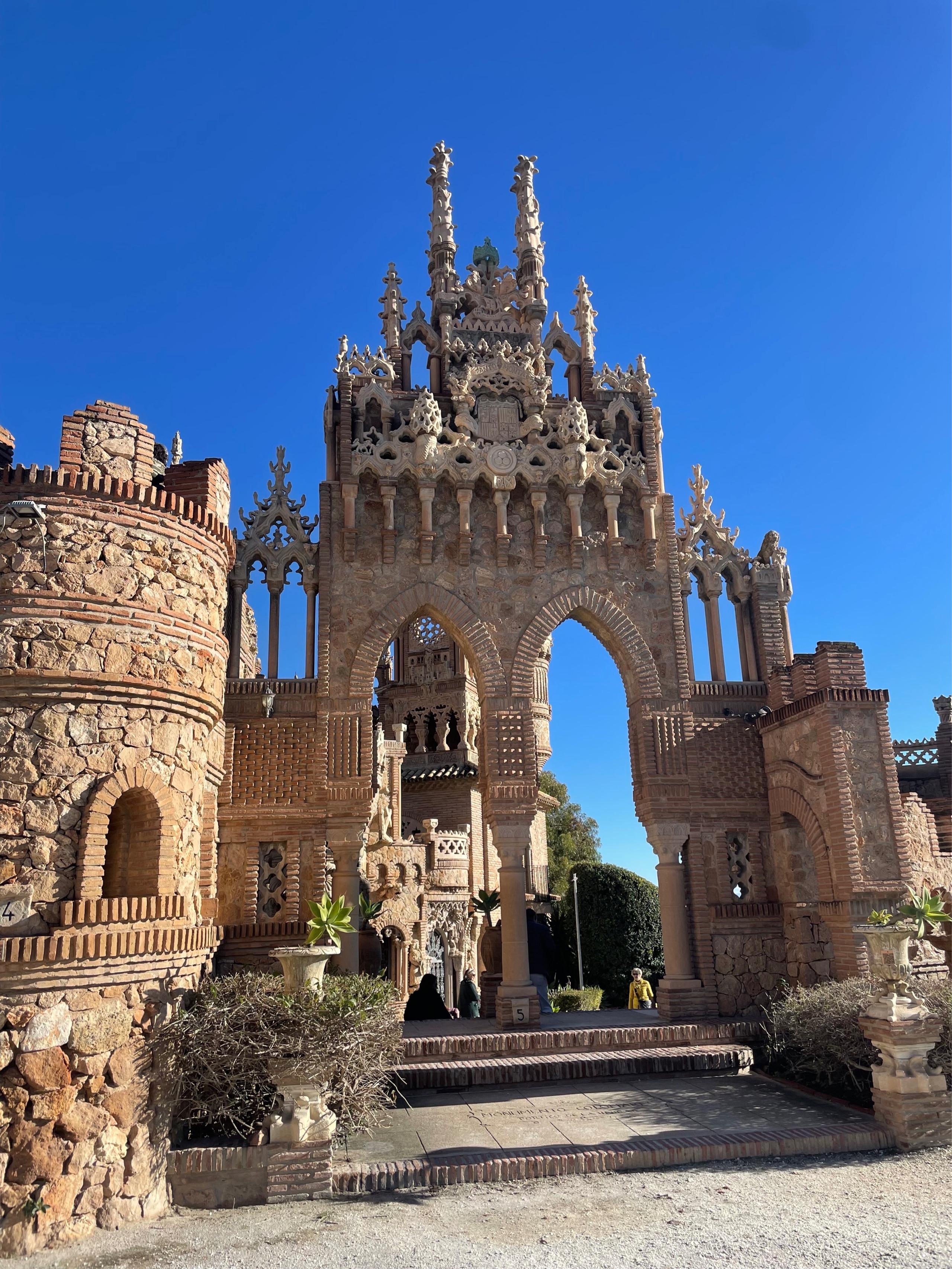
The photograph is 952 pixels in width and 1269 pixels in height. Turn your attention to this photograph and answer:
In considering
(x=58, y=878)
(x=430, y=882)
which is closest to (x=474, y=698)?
(x=430, y=882)

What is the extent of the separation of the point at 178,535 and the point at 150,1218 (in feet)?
19.8

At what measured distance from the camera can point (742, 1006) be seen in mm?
13375

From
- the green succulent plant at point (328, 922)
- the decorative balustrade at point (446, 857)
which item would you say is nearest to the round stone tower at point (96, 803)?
the green succulent plant at point (328, 922)

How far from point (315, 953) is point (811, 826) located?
7.46m

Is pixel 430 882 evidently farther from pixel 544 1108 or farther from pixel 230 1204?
pixel 230 1204

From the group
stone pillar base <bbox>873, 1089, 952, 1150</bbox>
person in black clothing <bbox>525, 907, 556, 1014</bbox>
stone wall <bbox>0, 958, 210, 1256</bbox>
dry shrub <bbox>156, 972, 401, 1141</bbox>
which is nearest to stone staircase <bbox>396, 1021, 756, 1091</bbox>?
dry shrub <bbox>156, 972, 401, 1141</bbox>

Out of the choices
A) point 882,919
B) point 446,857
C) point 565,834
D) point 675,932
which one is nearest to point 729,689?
point 675,932

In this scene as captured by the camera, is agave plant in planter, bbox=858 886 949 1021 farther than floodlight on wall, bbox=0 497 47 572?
Yes

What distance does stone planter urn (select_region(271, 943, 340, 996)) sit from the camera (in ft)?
27.8

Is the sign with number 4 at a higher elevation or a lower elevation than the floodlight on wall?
lower

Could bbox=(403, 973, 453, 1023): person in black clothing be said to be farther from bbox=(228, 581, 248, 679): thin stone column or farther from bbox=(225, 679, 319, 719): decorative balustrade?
Answer: bbox=(228, 581, 248, 679): thin stone column

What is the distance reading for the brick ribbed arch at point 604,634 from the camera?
46.3ft

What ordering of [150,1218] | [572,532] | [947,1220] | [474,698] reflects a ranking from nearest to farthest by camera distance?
[947,1220] < [150,1218] < [572,532] < [474,698]

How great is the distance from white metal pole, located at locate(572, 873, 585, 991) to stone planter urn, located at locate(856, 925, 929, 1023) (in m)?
19.3
